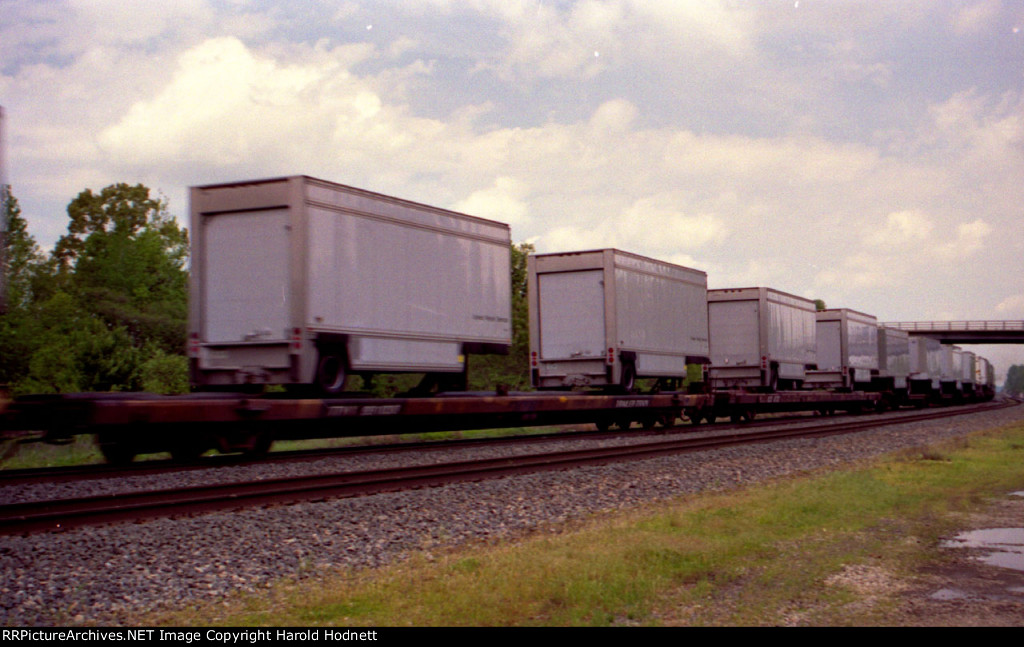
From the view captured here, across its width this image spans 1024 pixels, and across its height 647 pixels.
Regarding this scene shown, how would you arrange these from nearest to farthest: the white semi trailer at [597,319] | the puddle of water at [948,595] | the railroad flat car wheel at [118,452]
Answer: the puddle of water at [948,595] < the railroad flat car wheel at [118,452] < the white semi trailer at [597,319]

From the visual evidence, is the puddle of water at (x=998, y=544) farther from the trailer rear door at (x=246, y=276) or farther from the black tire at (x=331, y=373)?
the trailer rear door at (x=246, y=276)

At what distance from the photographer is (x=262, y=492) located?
9312 mm

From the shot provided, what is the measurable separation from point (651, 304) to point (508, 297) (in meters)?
5.69

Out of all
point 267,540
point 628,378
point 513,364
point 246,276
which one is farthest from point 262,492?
point 513,364

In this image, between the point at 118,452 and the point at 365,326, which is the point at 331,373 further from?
the point at 118,452

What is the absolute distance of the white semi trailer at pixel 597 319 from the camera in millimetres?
20734

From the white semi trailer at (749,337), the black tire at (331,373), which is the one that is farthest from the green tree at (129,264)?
the black tire at (331,373)

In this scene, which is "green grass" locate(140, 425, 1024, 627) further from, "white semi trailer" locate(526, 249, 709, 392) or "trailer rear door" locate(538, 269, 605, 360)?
"trailer rear door" locate(538, 269, 605, 360)

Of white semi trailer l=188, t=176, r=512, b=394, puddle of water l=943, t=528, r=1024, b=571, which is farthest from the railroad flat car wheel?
puddle of water l=943, t=528, r=1024, b=571

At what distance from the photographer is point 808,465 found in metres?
14.0

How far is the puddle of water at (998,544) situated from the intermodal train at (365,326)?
28.5ft

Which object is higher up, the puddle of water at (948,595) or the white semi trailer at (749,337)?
the white semi trailer at (749,337)

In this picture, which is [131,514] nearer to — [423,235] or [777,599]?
[777,599]

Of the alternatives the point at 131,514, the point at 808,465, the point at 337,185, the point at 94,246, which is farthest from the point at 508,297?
the point at 94,246
